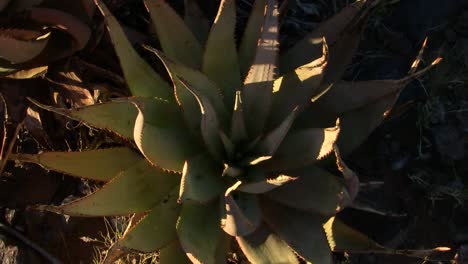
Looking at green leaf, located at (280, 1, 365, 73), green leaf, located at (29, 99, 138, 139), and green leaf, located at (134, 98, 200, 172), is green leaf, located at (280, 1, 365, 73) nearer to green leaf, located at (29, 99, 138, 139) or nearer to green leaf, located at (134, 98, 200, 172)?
green leaf, located at (134, 98, 200, 172)

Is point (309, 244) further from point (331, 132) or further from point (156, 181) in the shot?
point (156, 181)

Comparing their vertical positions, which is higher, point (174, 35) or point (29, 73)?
point (174, 35)

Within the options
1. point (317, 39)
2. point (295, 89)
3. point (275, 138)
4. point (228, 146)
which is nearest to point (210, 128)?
point (228, 146)

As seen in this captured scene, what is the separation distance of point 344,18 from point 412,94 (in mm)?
573

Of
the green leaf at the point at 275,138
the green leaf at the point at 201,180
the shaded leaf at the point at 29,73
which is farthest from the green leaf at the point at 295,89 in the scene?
the shaded leaf at the point at 29,73

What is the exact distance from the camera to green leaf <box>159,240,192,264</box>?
188 cm

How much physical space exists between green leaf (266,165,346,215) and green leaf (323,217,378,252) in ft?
0.30

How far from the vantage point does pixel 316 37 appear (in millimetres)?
1985

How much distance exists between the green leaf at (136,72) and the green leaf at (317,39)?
1.42 feet

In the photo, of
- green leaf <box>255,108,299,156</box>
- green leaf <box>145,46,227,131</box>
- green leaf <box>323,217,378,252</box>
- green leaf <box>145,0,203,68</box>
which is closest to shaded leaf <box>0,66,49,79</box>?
green leaf <box>145,0,203,68</box>

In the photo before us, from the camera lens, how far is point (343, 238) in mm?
1862

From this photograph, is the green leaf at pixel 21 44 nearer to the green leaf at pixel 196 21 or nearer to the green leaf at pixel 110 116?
the green leaf at pixel 110 116

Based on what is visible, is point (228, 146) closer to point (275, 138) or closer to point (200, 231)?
point (275, 138)

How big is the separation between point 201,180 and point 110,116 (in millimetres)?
346
